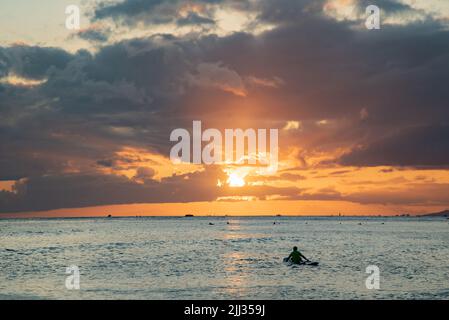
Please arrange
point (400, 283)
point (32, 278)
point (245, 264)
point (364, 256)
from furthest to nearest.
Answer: point (364, 256)
point (245, 264)
point (32, 278)
point (400, 283)

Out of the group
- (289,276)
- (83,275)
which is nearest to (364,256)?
(289,276)

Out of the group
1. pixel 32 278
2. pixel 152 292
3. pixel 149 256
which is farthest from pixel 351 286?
pixel 149 256

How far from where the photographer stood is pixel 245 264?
62500mm

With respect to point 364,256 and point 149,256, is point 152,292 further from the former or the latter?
point 364,256

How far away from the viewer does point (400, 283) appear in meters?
46.2
